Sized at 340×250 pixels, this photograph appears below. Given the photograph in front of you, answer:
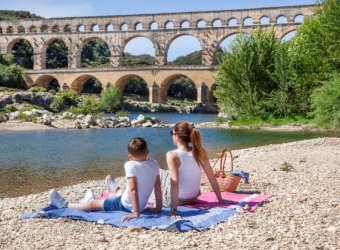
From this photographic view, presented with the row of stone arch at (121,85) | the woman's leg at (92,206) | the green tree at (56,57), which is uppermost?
the green tree at (56,57)

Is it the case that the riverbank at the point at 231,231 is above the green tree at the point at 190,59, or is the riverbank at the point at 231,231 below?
below

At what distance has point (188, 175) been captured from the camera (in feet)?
20.0

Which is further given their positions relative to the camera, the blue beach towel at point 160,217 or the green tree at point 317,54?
the green tree at point 317,54

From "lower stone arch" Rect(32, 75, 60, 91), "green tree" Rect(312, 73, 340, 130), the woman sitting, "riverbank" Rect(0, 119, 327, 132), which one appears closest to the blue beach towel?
the woman sitting

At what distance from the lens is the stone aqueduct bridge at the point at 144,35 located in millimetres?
54938

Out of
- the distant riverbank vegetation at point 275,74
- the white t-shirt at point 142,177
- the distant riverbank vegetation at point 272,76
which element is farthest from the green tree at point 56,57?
the white t-shirt at point 142,177

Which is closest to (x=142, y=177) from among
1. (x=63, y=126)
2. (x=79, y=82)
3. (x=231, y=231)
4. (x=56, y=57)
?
(x=231, y=231)

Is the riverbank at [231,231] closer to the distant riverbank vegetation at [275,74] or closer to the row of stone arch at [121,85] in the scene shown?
the distant riverbank vegetation at [275,74]

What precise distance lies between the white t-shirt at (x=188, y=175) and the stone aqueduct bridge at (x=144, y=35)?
1881 inches

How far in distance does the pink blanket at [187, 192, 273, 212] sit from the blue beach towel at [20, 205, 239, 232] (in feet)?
0.71

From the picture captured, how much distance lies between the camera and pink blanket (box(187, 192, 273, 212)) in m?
6.10

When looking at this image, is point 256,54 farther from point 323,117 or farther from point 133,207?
point 133,207

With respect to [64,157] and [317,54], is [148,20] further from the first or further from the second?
[64,157]

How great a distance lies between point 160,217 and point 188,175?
73cm
